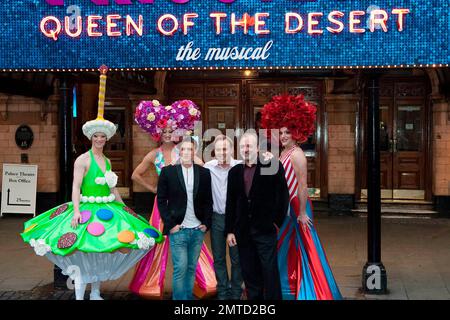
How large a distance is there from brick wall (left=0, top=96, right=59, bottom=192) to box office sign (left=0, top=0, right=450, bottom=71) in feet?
18.9

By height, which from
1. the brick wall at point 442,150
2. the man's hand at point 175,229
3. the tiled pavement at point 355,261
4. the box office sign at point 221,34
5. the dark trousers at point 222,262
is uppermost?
the box office sign at point 221,34

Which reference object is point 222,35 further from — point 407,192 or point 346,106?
point 407,192

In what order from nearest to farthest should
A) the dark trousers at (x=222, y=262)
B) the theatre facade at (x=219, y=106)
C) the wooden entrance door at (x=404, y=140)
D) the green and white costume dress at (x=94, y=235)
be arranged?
the green and white costume dress at (x=94, y=235) → the dark trousers at (x=222, y=262) → the theatre facade at (x=219, y=106) → the wooden entrance door at (x=404, y=140)

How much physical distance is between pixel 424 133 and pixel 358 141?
1.36 metres

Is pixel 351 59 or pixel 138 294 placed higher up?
pixel 351 59

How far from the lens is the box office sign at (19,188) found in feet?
38.0

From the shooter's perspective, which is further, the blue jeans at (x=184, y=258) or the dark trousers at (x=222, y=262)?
the dark trousers at (x=222, y=262)

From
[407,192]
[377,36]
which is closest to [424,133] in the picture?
[407,192]

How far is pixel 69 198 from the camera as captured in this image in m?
6.86

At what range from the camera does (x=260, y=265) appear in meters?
5.48

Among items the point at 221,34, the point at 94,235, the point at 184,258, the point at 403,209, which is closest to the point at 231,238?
the point at 184,258

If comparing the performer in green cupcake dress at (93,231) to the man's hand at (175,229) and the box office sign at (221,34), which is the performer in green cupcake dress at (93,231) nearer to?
the man's hand at (175,229)

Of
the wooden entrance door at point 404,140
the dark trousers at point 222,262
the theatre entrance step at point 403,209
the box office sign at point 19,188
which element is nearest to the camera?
the dark trousers at point 222,262

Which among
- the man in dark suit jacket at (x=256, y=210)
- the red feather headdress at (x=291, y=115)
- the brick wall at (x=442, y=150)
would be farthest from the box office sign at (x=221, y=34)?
the brick wall at (x=442, y=150)
